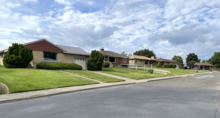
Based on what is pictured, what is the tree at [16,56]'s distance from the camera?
63.3ft

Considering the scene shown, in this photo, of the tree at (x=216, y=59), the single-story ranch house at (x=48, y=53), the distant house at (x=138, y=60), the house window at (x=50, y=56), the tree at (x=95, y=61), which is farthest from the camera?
the tree at (x=216, y=59)

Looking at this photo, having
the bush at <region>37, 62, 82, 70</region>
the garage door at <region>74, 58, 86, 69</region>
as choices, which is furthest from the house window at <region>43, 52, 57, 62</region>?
the garage door at <region>74, 58, 86, 69</region>

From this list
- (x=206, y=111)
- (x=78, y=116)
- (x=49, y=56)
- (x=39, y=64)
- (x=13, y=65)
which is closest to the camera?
(x=78, y=116)

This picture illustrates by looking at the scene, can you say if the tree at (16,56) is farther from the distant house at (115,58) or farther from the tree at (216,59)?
the tree at (216,59)

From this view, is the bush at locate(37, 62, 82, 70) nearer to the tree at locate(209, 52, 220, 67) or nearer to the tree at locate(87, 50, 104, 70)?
the tree at locate(87, 50, 104, 70)

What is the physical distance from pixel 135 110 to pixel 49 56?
21.7 metres

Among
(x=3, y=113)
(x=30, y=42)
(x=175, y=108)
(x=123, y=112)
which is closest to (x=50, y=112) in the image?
(x=3, y=113)

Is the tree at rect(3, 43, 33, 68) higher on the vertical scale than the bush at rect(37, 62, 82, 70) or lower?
higher

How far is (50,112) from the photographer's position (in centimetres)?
567

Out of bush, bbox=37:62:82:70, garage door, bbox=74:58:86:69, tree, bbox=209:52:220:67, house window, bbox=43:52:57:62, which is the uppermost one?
tree, bbox=209:52:220:67

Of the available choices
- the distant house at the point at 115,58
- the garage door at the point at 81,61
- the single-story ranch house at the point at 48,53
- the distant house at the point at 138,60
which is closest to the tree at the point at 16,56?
the single-story ranch house at the point at 48,53

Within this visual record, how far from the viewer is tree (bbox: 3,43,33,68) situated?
63.3 feet

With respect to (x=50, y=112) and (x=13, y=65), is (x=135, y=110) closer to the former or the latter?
(x=50, y=112)

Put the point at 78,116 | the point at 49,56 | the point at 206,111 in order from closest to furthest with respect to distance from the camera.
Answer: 1. the point at 78,116
2. the point at 206,111
3. the point at 49,56
